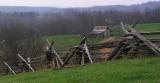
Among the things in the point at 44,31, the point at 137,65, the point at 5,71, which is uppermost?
the point at 137,65

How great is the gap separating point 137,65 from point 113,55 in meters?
4.82

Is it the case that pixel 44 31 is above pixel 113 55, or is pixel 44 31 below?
below

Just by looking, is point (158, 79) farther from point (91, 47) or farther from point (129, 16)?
point (129, 16)

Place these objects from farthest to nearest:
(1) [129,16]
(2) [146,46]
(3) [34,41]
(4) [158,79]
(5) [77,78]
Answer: (1) [129,16]
(3) [34,41]
(2) [146,46]
(5) [77,78]
(4) [158,79]

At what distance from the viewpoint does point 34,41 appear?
54.9 metres

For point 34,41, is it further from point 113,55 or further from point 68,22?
point 68,22

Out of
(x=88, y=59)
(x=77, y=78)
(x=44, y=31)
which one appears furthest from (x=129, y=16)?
(x=77, y=78)

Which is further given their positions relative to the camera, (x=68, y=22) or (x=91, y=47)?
(x=68, y=22)

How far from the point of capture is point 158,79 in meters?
10.2

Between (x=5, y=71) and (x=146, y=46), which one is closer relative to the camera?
(x=146, y=46)

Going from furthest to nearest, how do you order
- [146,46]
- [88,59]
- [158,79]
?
[88,59] < [146,46] < [158,79]

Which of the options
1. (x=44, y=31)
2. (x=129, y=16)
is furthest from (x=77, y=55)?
(x=129, y=16)

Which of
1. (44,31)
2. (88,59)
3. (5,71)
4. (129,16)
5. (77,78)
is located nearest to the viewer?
(77,78)

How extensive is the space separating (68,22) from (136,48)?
99580 millimetres
